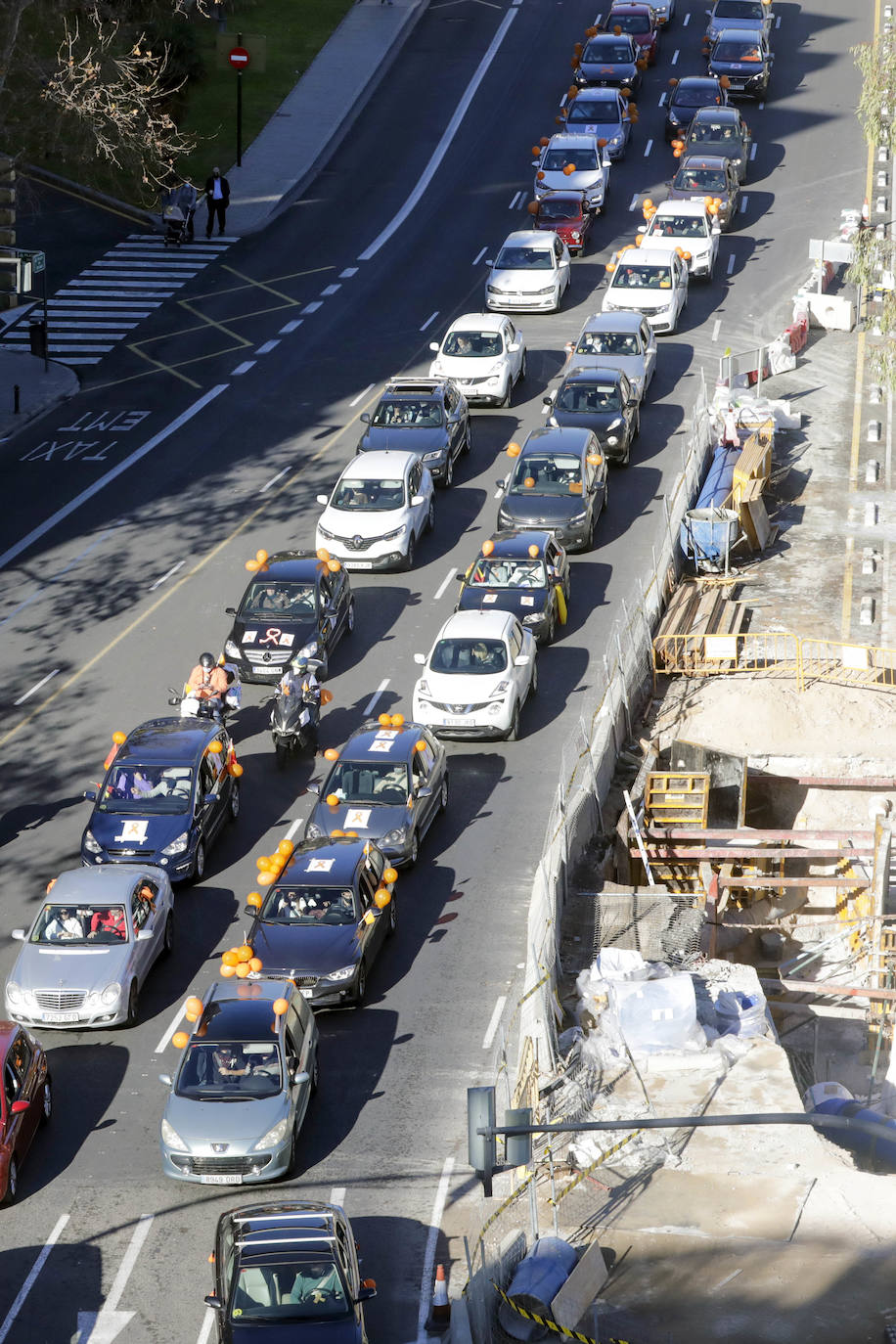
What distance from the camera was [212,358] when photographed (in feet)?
167

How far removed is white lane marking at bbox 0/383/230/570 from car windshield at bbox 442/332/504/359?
619 centimetres

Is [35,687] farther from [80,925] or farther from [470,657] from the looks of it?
[80,925]

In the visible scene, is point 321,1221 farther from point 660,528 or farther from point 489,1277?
point 660,528

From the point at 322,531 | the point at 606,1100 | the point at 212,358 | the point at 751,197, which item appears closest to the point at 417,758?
the point at 606,1100

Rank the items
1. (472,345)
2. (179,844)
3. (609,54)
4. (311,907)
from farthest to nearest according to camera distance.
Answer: (609,54)
(472,345)
(179,844)
(311,907)

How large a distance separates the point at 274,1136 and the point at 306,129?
51115 millimetres

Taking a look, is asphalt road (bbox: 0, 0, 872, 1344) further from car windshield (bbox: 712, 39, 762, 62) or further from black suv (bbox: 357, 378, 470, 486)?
car windshield (bbox: 712, 39, 762, 62)

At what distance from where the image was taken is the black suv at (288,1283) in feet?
60.9

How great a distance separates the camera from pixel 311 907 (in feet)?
85.6

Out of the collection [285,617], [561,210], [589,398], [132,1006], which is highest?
[561,210]

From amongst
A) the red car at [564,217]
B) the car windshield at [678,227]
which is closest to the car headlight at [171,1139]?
the car windshield at [678,227]

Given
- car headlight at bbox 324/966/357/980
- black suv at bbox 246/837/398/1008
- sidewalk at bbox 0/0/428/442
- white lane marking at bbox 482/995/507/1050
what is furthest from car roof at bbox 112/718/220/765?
sidewalk at bbox 0/0/428/442

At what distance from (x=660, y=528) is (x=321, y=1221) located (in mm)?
23743

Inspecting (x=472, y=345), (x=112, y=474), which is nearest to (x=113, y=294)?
(x=112, y=474)
